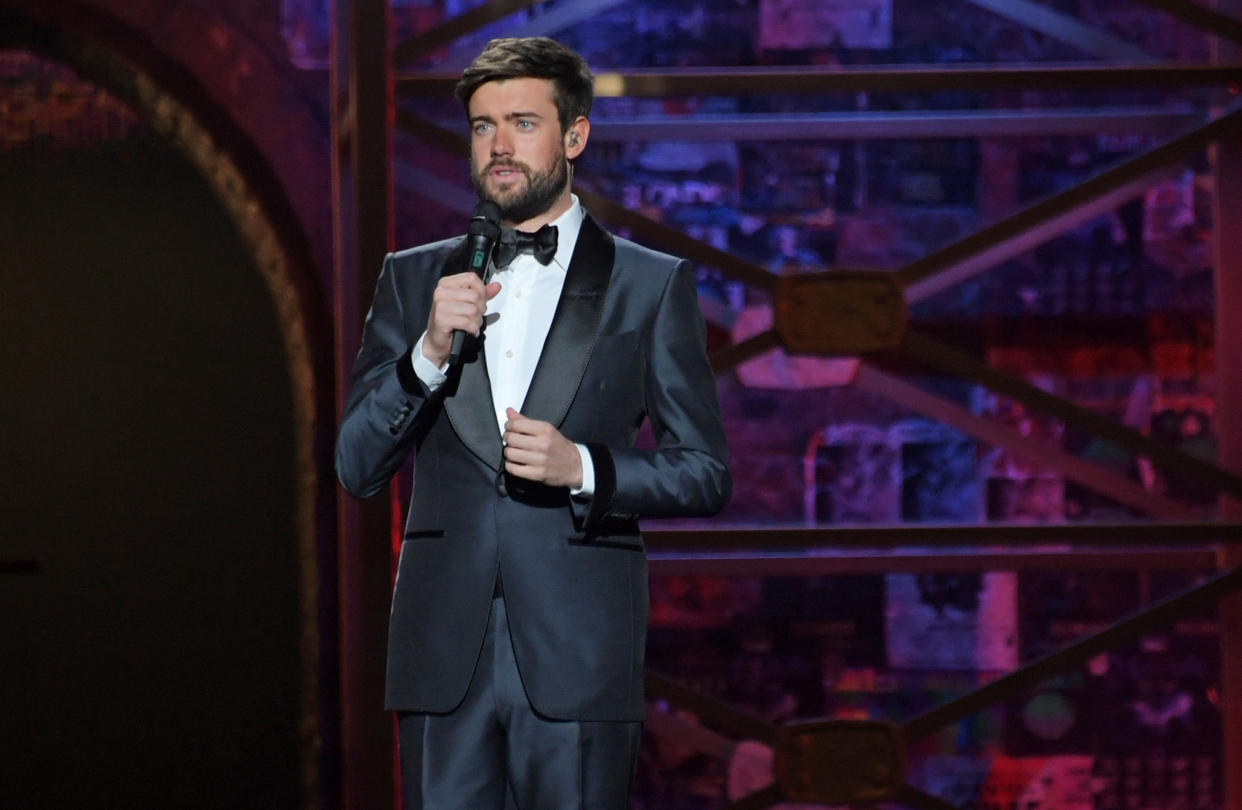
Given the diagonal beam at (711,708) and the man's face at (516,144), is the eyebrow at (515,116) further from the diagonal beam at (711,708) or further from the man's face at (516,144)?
the diagonal beam at (711,708)

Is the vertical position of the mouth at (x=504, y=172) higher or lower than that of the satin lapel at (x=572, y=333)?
higher

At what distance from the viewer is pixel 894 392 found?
2811 millimetres

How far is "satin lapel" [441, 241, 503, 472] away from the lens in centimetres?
149

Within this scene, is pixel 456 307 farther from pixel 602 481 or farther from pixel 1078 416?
pixel 1078 416

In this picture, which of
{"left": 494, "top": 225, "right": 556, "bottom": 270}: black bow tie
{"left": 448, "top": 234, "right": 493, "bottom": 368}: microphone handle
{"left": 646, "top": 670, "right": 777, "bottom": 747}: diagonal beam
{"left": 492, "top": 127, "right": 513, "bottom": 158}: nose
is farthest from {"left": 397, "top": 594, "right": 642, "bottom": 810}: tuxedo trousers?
{"left": 646, "top": 670, "right": 777, "bottom": 747}: diagonal beam

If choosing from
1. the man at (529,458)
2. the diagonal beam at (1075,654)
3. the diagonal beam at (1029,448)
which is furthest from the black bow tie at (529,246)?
the diagonal beam at (1075,654)

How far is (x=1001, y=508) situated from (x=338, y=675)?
→ 1442 millimetres

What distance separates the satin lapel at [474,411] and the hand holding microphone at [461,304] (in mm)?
53

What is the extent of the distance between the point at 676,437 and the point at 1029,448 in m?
1.52

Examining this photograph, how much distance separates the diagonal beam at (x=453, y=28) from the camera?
267cm

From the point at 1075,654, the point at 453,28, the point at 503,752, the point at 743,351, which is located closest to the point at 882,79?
the point at 743,351

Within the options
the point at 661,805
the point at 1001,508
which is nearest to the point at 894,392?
the point at 1001,508

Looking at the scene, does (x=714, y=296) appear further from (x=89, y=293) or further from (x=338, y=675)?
(x=89, y=293)

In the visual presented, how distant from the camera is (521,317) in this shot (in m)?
1.56
